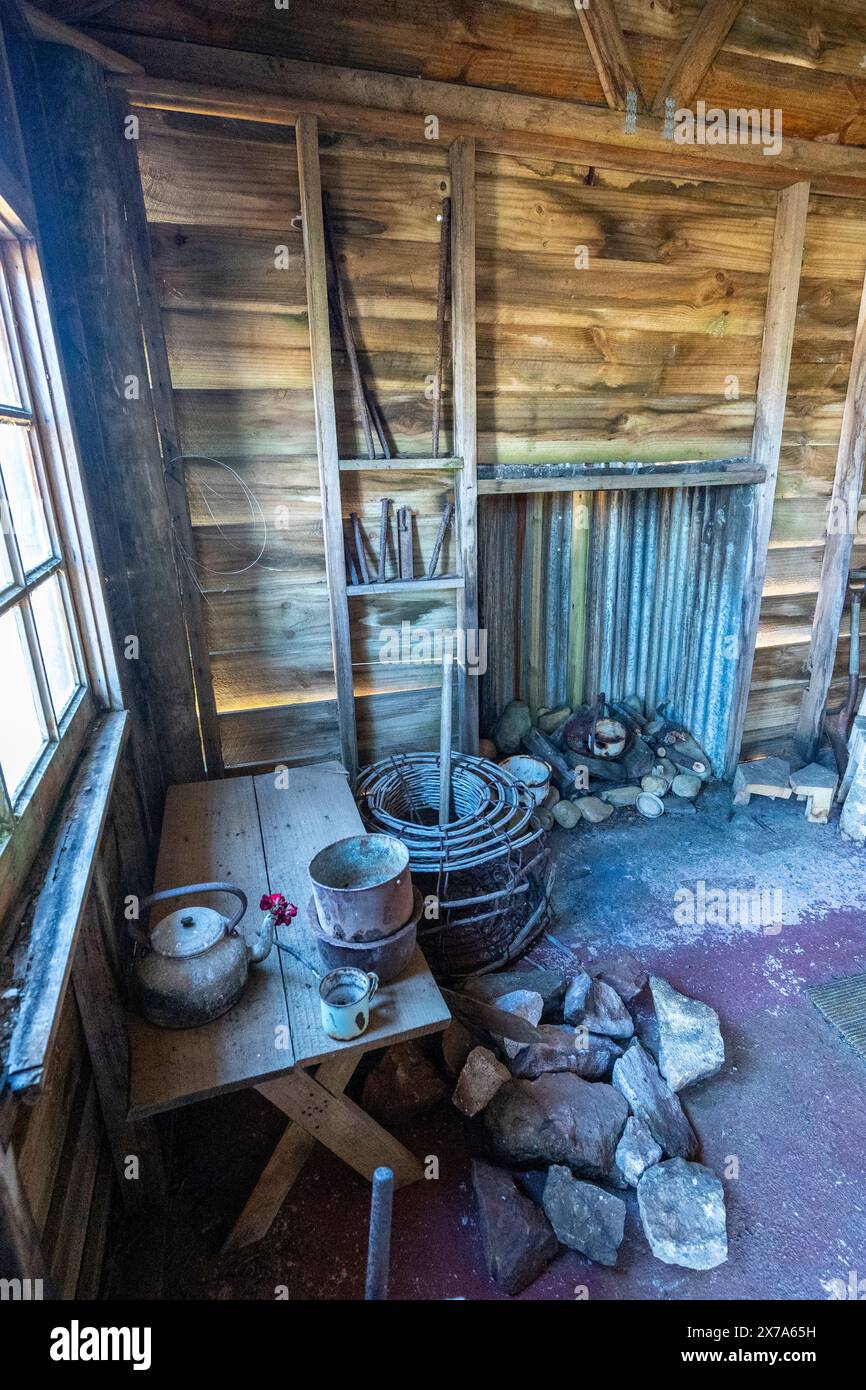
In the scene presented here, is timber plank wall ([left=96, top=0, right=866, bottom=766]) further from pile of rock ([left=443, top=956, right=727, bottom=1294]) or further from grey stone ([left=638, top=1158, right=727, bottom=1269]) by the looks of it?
grey stone ([left=638, top=1158, right=727, bottom=1269])

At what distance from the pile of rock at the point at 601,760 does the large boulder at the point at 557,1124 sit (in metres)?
1.88

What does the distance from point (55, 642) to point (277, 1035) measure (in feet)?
4.56

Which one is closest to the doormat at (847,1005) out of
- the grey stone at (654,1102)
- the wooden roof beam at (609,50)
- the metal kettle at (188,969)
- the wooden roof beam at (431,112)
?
the grey stone at (654,1102)

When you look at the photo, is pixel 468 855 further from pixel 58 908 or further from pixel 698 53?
pixel 698 53

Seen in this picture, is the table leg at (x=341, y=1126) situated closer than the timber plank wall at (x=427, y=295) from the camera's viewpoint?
Yes

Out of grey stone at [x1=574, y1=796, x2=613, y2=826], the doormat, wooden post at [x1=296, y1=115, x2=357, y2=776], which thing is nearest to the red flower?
wooden post at [x1=296, y1=115, x2=357, y2=776]

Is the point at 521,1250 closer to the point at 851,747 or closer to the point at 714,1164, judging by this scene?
the point at 714,1164

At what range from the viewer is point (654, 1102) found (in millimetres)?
2396

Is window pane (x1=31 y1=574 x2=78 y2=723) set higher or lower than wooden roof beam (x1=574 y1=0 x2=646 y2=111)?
lower

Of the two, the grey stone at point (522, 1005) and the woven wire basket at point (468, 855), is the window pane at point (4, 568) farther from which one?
the grey stone at point (522, 1005)

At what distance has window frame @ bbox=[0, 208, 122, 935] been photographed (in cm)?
172

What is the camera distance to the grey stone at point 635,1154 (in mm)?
2246

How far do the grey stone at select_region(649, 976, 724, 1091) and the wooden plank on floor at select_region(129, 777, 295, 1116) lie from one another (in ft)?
5.13

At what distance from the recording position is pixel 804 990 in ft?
10.0
